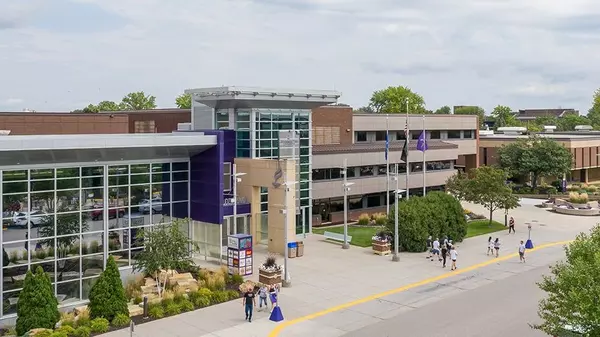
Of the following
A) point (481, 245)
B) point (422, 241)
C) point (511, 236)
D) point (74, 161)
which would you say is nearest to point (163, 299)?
point (74, 161)

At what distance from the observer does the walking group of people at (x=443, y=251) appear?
3656cm

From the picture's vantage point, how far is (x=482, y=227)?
5241cm

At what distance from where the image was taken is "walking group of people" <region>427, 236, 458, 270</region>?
36.6 meters

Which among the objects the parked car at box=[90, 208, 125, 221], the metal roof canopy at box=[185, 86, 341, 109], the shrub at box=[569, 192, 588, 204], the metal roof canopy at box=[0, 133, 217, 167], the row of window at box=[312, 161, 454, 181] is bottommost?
the shrub at box=[569, 192, 588, 204]

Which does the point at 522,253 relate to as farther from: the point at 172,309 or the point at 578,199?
the point at 578,199

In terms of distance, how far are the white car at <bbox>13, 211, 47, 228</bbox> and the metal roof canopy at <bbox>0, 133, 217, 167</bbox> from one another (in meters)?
2.30

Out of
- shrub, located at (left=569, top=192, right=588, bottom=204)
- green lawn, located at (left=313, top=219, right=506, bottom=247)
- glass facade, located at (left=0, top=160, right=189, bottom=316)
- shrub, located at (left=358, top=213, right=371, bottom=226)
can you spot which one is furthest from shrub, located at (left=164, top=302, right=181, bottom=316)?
shrub, located at (left=569, top=192, right=588, bottom=204)

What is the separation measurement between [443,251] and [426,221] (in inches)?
186

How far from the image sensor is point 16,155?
28062 millimetres

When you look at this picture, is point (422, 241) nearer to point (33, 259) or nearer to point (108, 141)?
point (108, 141)

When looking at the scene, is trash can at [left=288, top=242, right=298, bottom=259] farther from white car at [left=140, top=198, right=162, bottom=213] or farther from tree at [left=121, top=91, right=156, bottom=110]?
tree at [left=121, top=91, right=156, bottom=110]

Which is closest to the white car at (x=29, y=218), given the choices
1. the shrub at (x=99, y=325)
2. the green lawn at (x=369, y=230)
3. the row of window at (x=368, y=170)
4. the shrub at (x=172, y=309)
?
the shrub at (x=99, y=325)

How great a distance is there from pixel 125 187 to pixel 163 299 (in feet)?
23.8

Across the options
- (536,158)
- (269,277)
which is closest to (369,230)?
(269,277)
